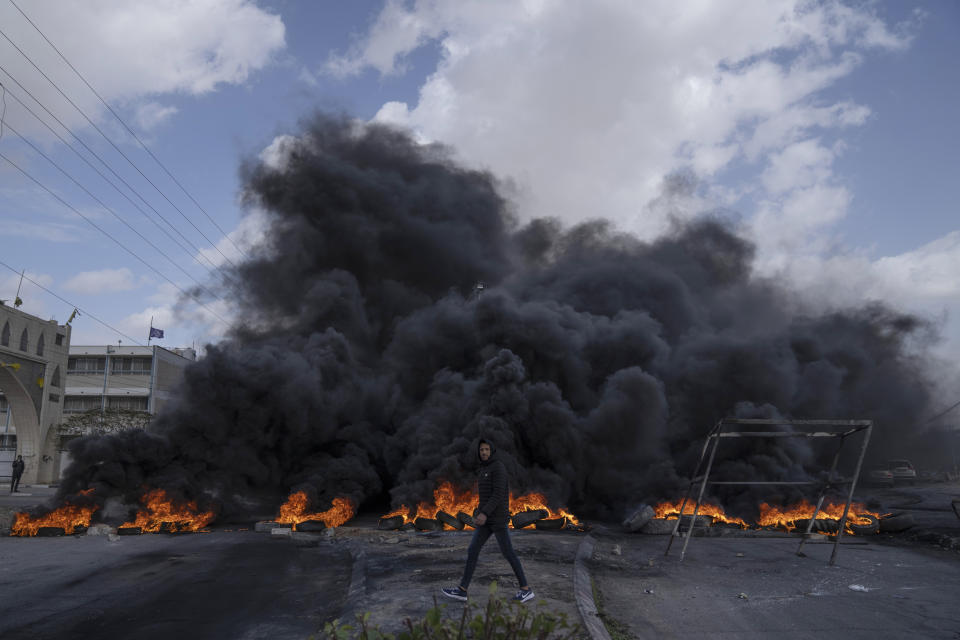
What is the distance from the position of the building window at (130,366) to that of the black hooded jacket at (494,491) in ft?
236

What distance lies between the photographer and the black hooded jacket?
25.6ft

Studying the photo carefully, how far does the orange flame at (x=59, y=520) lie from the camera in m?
17.3

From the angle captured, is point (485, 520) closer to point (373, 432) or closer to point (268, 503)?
point (373, 432)

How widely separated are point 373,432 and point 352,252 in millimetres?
13561

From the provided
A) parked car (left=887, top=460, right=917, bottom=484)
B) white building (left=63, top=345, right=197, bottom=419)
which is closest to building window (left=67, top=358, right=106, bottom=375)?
white building (left=63, top=345, right=197, bottom=419)

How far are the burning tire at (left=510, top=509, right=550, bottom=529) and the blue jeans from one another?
1088 cm

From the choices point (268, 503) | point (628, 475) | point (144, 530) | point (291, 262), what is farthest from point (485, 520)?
point (291, 262)

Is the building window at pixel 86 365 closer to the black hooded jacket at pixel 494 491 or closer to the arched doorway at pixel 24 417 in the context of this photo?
the arched doorway at pixel 24 417

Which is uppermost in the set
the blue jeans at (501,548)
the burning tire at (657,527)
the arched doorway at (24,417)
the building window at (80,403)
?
the building window at (80,403)

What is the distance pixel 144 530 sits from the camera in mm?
18266

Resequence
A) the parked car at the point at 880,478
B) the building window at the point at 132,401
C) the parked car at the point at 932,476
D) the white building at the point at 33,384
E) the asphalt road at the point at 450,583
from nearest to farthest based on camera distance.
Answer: the asphalt road at the point at 450,583, the parked car at the point at 880,478, the parked car at the point at 932,476, the white building at the point at 33,384, the building window at the point at 132,401

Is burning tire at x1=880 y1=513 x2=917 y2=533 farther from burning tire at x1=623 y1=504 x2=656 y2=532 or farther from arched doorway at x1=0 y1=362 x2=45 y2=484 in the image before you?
arched doorway at x1=0 y1=362 x2=45 y2=484

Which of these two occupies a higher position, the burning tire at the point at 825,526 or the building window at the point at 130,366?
the building window at the point at 130,366

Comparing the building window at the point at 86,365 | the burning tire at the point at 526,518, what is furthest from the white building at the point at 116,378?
the burning tire at the point at 526,518
